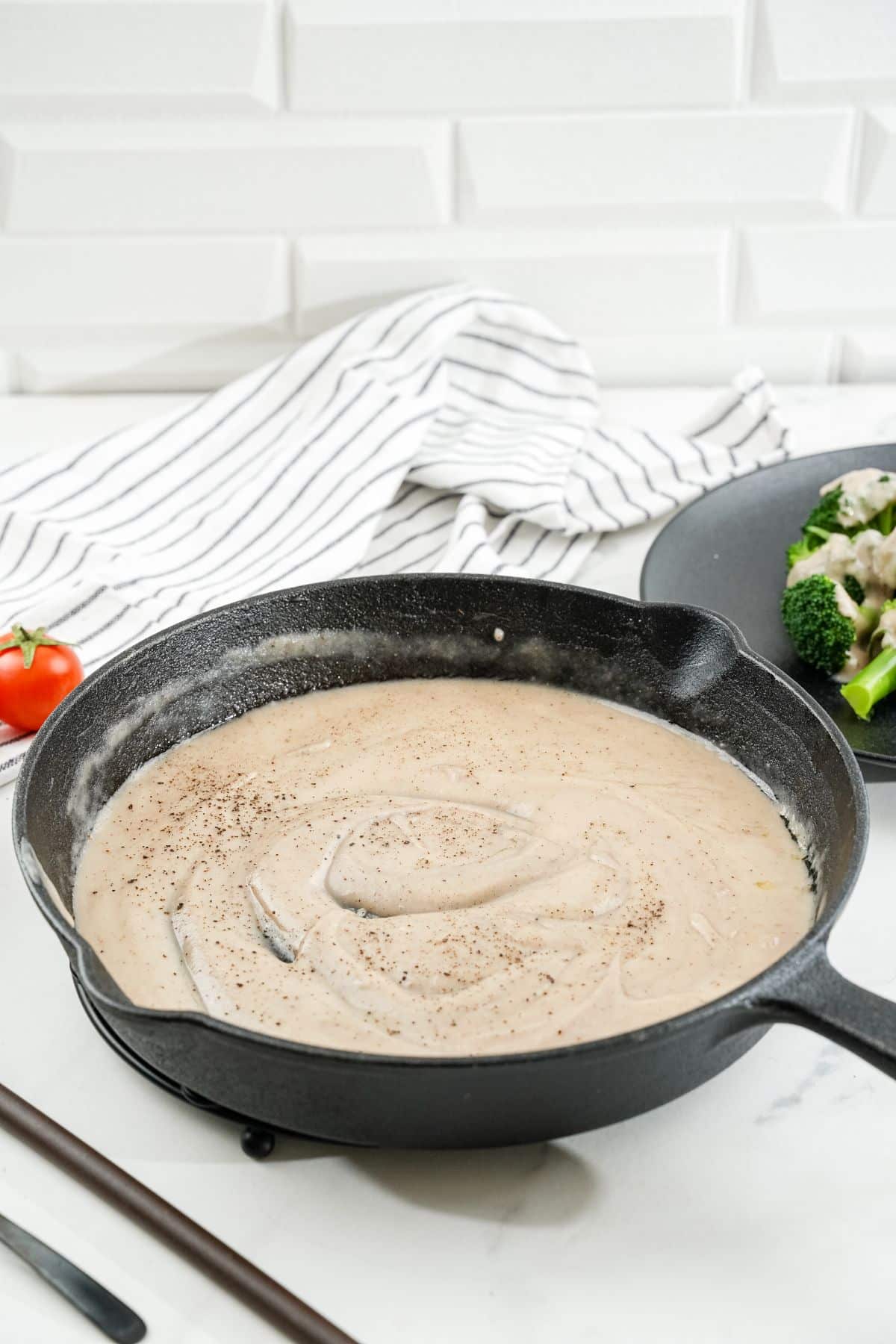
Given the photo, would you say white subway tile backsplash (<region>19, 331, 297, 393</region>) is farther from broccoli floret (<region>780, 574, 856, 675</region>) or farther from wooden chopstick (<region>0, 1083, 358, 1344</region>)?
wooden chopstick (<region>0, 1083, 358, 1344</region>)

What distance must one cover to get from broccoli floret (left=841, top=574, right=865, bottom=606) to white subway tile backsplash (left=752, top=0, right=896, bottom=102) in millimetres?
1013

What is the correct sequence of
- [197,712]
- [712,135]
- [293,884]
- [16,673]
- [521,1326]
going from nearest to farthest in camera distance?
[521,1326] → [293,884] → [197,712] → [16,673] → [712,135]

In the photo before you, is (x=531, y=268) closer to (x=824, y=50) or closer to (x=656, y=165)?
(x=656, y=165)

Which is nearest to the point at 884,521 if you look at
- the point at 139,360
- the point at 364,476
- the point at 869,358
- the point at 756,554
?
the point at 756,554

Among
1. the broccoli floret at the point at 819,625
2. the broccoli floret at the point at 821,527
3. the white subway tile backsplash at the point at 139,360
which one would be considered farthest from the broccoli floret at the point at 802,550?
the white subway tile backsplash at the point at 139,360

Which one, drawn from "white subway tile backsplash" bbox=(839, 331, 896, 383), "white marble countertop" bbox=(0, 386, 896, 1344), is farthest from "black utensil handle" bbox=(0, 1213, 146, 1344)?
"white subway tile backsplash" bbox=(839, 331, 896, 383)

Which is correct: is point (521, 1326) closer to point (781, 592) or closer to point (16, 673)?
point (16, 673)

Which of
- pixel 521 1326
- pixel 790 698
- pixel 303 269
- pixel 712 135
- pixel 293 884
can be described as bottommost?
pixel 521 1326

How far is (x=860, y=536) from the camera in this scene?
1.78m

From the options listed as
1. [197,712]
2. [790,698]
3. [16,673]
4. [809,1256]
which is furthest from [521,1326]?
[16,673]

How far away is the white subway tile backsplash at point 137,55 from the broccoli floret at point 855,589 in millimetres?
1241

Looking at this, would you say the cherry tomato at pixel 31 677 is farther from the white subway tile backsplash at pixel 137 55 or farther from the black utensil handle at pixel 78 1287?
the white subway tile backsplash at pixel 137 55

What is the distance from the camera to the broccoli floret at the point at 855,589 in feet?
5.74

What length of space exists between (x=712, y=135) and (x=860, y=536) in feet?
3.05
